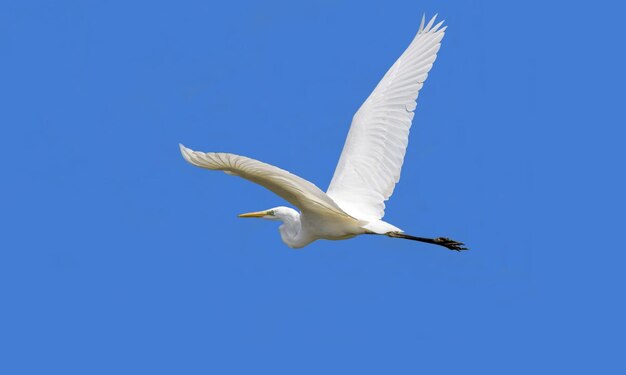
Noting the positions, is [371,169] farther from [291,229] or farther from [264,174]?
[264,174]

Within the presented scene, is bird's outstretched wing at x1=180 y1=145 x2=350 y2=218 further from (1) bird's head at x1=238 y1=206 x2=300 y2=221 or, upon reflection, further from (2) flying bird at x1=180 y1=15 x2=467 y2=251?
(1) bird's head at x1=238 y1=206 x2=300 y2=221

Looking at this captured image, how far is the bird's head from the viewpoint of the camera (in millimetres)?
9648

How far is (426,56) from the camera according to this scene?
10227 millimetres

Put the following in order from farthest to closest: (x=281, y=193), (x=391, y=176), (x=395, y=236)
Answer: (x=391, y=176) → (x=395, y=236) → (x=281, y=193)

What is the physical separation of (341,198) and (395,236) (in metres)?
0.73

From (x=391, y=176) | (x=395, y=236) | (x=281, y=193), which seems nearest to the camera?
(x=281, y=193)

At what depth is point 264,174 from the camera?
304 inches

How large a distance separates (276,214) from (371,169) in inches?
35.3

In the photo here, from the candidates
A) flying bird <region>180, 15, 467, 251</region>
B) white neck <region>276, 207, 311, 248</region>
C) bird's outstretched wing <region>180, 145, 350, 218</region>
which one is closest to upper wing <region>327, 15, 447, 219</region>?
flying bird <region>180, 15, 467, 251</region>

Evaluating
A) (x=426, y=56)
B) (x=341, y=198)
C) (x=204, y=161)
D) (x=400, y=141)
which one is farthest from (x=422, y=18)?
(x=204, y=161)

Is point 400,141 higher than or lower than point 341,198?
higher

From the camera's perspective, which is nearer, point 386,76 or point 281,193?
point 281,193

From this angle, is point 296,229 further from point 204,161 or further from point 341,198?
point 204,161

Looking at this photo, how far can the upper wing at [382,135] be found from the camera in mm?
9656
